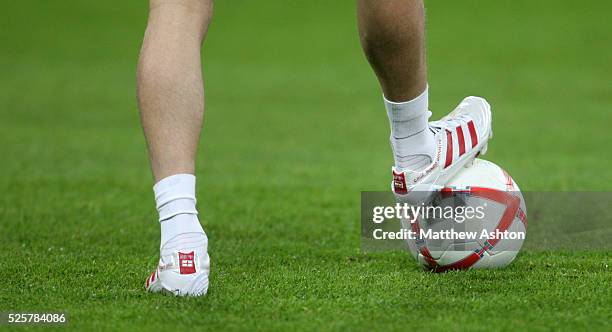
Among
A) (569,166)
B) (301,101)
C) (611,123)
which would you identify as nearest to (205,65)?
(301,101)

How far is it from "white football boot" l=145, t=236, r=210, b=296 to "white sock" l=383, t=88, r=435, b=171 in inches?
39.2

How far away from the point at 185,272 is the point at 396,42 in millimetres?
1105

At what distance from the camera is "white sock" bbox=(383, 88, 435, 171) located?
390 cm

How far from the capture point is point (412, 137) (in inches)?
155

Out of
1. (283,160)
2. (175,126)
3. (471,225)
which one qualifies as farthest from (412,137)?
(283,160)

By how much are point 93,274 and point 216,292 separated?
2.21ft

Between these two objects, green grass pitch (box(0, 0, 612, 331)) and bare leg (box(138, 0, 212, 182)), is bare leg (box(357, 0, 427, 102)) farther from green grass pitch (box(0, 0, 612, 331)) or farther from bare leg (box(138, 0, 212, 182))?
green grass pitch (box(0, 0, 612, 331))

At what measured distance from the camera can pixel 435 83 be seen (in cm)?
1444

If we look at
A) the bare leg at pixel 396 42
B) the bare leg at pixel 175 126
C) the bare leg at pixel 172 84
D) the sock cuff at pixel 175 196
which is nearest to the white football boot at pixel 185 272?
the bare leg at pixel 175 126

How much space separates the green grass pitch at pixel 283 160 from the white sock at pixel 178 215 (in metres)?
0.18

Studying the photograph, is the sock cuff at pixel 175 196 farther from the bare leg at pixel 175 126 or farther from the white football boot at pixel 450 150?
the white football boot at pixel 450 150

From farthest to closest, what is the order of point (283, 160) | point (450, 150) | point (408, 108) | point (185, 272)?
point (283, 160), point (450, 150), point (408, 108), point (185, 272)

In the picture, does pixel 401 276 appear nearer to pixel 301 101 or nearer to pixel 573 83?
pixel 301 101

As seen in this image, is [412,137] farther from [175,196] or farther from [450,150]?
[175,196]
